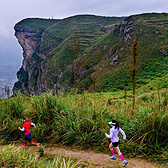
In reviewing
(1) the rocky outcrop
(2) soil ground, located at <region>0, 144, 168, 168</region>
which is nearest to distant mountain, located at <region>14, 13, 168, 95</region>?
(1) the rocky outcrop

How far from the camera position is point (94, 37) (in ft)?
281

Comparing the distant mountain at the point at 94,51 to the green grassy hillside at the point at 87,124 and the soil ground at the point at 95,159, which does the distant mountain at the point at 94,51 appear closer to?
the green grassy hillside at the point at 87,124

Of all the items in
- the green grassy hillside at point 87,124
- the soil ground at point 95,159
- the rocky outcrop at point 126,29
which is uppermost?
the rocky outcrop at point 126,29

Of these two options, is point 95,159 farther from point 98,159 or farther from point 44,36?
point 44,36

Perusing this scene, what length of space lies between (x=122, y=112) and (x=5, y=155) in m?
3.39

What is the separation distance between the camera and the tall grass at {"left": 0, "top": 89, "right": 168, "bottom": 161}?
399cm

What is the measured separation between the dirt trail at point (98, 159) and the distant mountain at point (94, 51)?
1809 millimetres

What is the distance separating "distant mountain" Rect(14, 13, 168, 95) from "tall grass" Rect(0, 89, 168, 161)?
747 mm

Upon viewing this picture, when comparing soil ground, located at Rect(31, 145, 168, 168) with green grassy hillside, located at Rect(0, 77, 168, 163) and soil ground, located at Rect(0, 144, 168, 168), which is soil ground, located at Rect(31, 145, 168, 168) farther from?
green grassy hillside, located at Rect(0, 77, 168, 163)

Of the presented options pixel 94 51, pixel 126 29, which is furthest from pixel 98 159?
pixel 94 51

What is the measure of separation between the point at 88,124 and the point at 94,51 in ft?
171

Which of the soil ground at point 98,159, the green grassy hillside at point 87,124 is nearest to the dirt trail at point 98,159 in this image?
the soil ground at point 98,159

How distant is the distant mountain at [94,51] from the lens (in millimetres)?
27225

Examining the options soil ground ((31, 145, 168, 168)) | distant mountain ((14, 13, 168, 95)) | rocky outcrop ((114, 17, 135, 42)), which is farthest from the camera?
rocky outcrop ((114, 17, 135, 42))
